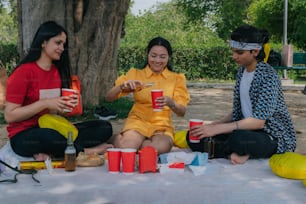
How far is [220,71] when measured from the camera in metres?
17.7

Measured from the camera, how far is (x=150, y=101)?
13.3 feet

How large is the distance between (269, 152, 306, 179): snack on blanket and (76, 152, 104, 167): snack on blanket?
1204 millimetres

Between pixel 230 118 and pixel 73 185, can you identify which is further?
pixel 230 118

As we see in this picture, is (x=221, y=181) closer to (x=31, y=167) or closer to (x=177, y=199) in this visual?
(x=177, y=199)

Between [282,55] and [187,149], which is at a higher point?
[282,55]

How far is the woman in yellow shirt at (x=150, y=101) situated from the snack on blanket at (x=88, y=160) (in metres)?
0.55

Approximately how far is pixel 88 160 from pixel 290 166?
137cm

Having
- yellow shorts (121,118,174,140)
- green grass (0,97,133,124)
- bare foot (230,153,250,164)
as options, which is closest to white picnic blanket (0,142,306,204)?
bare foot (230,153,250,164)

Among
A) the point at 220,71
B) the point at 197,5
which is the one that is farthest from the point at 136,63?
the point at 197,5

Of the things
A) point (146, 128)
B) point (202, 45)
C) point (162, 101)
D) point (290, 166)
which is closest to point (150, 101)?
point (146, 128)

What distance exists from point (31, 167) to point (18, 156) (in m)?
0.41

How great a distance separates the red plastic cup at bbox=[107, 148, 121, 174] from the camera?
125 inches

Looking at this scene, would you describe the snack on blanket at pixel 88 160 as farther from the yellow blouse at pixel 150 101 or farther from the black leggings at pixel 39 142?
the yellow blouse at pixel 150 101

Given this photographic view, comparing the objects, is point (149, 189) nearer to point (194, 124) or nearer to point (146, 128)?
point (194, 124)
